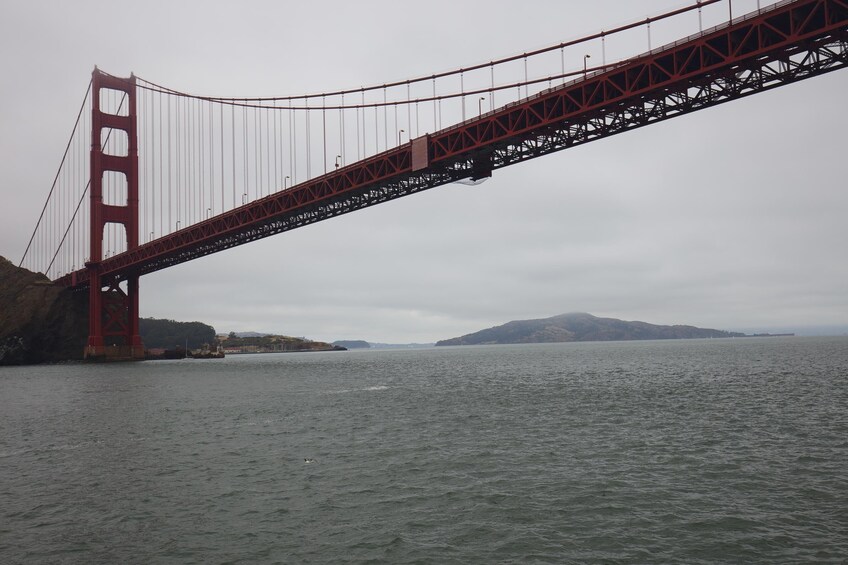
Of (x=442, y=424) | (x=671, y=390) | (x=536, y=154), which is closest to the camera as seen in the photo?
(x=442, y=424)

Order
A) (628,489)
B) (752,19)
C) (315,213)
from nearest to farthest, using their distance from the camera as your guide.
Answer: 1. (628,489)
2. (752,19)
3. (315,213)

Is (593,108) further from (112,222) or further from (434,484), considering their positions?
(112,222)

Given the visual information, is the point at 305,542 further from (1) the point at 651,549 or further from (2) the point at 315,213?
(2) the point at 315,213

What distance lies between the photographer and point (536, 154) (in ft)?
143

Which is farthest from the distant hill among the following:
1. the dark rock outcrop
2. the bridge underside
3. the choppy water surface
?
the choppy water surface

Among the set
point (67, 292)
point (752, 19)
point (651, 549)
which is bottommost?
point (651, 549)

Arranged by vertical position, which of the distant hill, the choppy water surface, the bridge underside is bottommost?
the choppy water surface

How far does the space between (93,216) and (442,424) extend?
7509 centimetres

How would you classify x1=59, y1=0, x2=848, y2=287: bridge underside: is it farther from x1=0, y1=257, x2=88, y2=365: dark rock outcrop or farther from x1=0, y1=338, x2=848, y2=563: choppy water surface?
x1=0, y1=257, x2=88, y2=365: dark rock outcrop

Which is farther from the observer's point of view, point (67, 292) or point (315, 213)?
point (67, 292)

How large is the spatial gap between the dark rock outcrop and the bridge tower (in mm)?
4899

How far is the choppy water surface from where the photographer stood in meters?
11.2

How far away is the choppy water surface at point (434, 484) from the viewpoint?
1122 cm

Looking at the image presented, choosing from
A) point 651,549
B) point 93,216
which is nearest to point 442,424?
point 651,549
